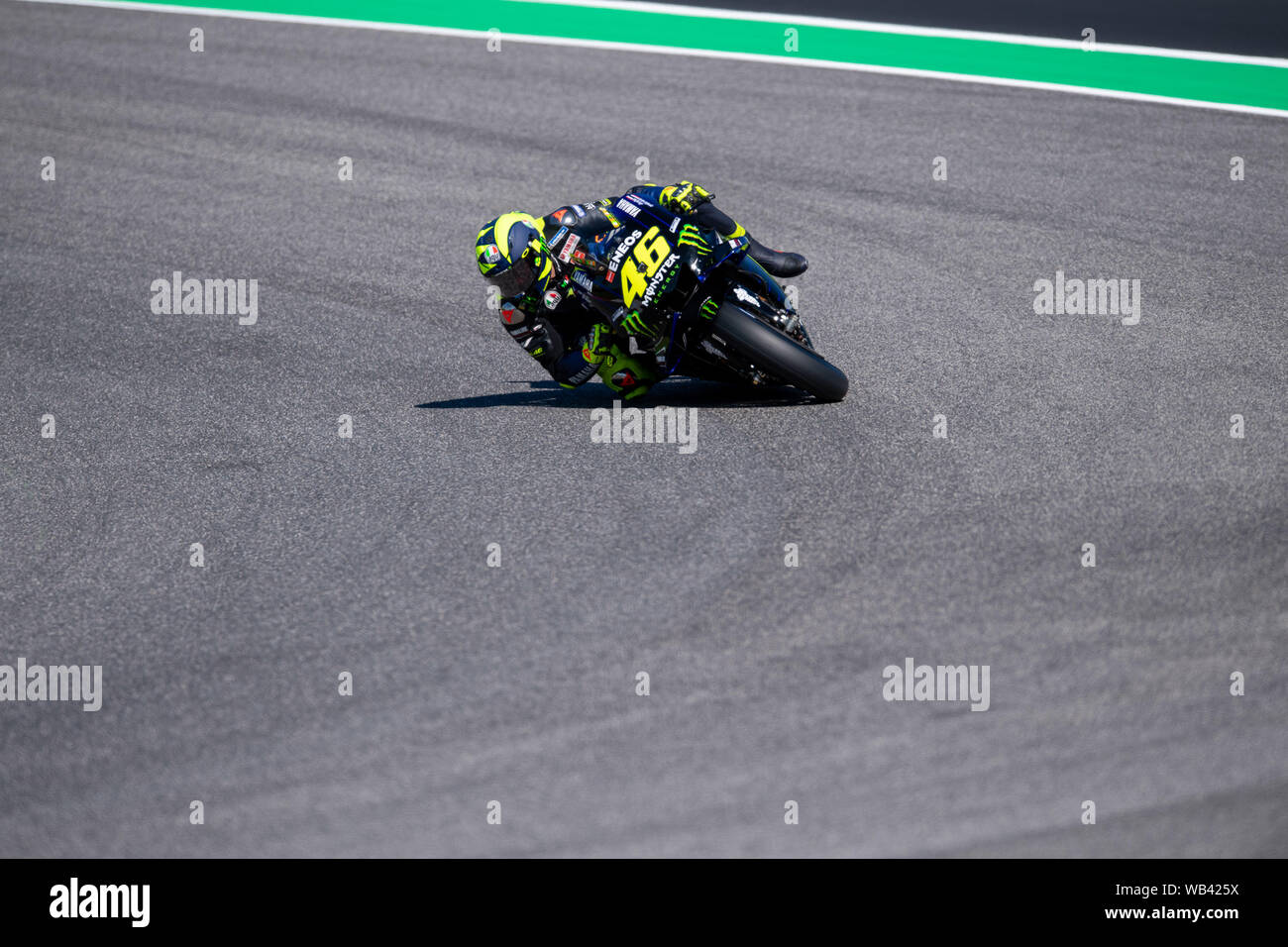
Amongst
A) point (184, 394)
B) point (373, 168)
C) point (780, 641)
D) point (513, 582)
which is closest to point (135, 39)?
point (373, 168)

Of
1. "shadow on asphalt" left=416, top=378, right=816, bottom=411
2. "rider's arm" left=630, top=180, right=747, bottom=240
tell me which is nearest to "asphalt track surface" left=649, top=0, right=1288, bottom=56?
"shadow on asphalt" left=416, top=378, right=816, bottom=411

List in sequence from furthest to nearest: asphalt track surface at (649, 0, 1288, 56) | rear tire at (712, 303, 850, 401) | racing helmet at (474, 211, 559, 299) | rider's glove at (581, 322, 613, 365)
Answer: asphalt track surface at (649, 0, 1288, 56)
rider's glove at (581, 322, 613, 365)
racing helmet at (474, 211, 559, 299)
rear tire at (712, 303, 850, 401)

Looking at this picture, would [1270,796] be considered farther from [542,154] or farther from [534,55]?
[534,55]

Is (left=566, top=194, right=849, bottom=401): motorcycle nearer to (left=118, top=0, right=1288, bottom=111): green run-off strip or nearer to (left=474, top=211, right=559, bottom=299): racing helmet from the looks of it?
(left=474, top=211, right=559, bottom=299): racing helmet

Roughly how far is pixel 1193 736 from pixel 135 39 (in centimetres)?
1591

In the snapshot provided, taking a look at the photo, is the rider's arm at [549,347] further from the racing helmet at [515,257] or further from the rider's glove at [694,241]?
the rider's glove at [694,241]

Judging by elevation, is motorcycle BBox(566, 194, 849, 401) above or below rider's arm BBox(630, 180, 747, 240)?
below

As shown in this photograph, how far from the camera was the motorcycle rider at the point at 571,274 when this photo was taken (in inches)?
321

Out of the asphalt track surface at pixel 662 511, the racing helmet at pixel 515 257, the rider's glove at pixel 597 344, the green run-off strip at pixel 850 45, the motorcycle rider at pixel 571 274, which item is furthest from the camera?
the green run-off strip at pixel 850 45

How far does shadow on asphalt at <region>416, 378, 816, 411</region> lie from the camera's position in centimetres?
871

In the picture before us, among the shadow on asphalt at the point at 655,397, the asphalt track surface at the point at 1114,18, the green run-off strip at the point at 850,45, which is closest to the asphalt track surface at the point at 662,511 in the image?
the shadow on asphalt at the point at 655,397

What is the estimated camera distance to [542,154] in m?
13.9

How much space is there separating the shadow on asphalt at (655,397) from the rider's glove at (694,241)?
107 cm

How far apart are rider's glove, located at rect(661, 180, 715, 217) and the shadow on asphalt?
49.4 inches
